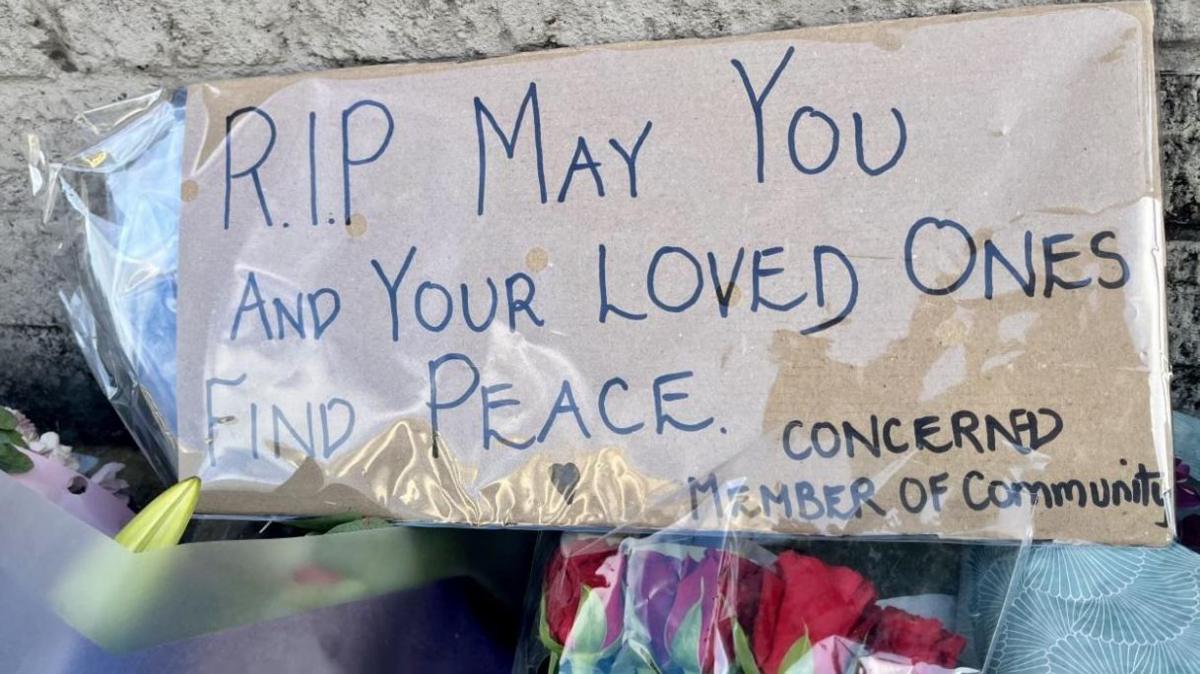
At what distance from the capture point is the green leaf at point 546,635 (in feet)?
2.43

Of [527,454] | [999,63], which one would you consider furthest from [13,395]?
[999,63]

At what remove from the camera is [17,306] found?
46.9 inches

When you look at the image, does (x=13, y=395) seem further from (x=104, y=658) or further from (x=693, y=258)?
(x=693, y=258)

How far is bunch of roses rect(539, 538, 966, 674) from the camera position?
68 centimetres

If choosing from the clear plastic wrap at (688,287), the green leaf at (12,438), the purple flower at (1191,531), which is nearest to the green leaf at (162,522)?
the clear plastic wrap at (688,287)

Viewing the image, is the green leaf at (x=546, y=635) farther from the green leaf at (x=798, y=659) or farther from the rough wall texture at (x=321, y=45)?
the rough wall texture at (x=321, y=45)

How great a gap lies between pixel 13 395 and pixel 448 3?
2.52ft

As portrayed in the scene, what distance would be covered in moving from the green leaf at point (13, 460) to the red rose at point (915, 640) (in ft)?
2.39

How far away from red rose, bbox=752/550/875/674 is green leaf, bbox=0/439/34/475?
0.65 metres

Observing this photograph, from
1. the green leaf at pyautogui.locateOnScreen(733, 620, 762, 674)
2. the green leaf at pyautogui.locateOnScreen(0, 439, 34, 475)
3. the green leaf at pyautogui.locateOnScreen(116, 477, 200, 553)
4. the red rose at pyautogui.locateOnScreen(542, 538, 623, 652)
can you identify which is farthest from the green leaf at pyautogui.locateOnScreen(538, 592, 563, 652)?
the green leaf at pyautogui.locateOnScreen(0, 439, 34, 475)

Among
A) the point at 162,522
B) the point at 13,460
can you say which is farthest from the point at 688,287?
the point at 13,460

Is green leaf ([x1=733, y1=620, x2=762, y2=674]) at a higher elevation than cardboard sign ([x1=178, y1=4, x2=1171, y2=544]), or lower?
lower

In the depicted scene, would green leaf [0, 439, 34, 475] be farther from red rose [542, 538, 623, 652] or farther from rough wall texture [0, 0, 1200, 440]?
red rose [542, 538, 623, 652]

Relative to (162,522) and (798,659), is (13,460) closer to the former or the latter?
(162,522)
